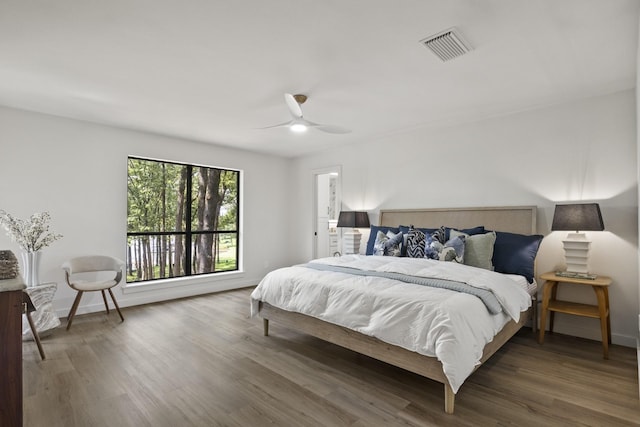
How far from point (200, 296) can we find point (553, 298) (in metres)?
4.70

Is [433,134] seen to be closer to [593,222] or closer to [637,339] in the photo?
[593,222]

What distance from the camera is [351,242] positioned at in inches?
200

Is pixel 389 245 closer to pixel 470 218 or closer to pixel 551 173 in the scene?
pixel 470 218

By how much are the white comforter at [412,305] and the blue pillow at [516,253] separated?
1.44ft

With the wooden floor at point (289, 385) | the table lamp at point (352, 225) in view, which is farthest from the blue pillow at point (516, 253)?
the table lamp at point (352, 225)

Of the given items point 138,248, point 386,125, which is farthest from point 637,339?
point 138,248

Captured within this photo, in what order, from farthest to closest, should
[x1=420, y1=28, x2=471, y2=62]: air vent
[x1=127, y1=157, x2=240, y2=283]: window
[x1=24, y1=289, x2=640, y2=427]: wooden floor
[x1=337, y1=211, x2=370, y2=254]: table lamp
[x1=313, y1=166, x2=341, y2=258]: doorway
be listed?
1. [x1=313, y1=166, x2=341, y2=258]: doorway
2. [x1=337, y1=211, x2=370, y2=254]: table lamp
3. [x1=127, y1=157, x2=240, y2=283]: window
4. [x1=420, y1=28, x2=471, y2=62]: air vent
5. [x1=24, y1=289, x2=640, y2=427]: wooden floor

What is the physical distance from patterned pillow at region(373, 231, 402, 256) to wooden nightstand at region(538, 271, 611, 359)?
1467 millimetres

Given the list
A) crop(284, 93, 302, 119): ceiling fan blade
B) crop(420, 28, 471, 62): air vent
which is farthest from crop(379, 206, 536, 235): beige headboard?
crop(284, 93, 302, 119): ceiling fan blade

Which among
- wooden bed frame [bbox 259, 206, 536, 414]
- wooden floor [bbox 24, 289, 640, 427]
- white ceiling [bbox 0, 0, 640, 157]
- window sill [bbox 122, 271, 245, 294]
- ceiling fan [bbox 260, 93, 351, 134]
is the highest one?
white ceiling [bbox 0, 0, 640, 157]

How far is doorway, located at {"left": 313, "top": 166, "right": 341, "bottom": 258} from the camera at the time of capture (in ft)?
19.4

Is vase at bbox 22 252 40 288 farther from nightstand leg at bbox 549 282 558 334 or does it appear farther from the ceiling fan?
nightstand leg at bbox 549 282 558 334

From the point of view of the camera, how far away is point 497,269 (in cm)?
344

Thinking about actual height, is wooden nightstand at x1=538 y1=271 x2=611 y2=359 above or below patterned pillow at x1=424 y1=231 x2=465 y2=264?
below
